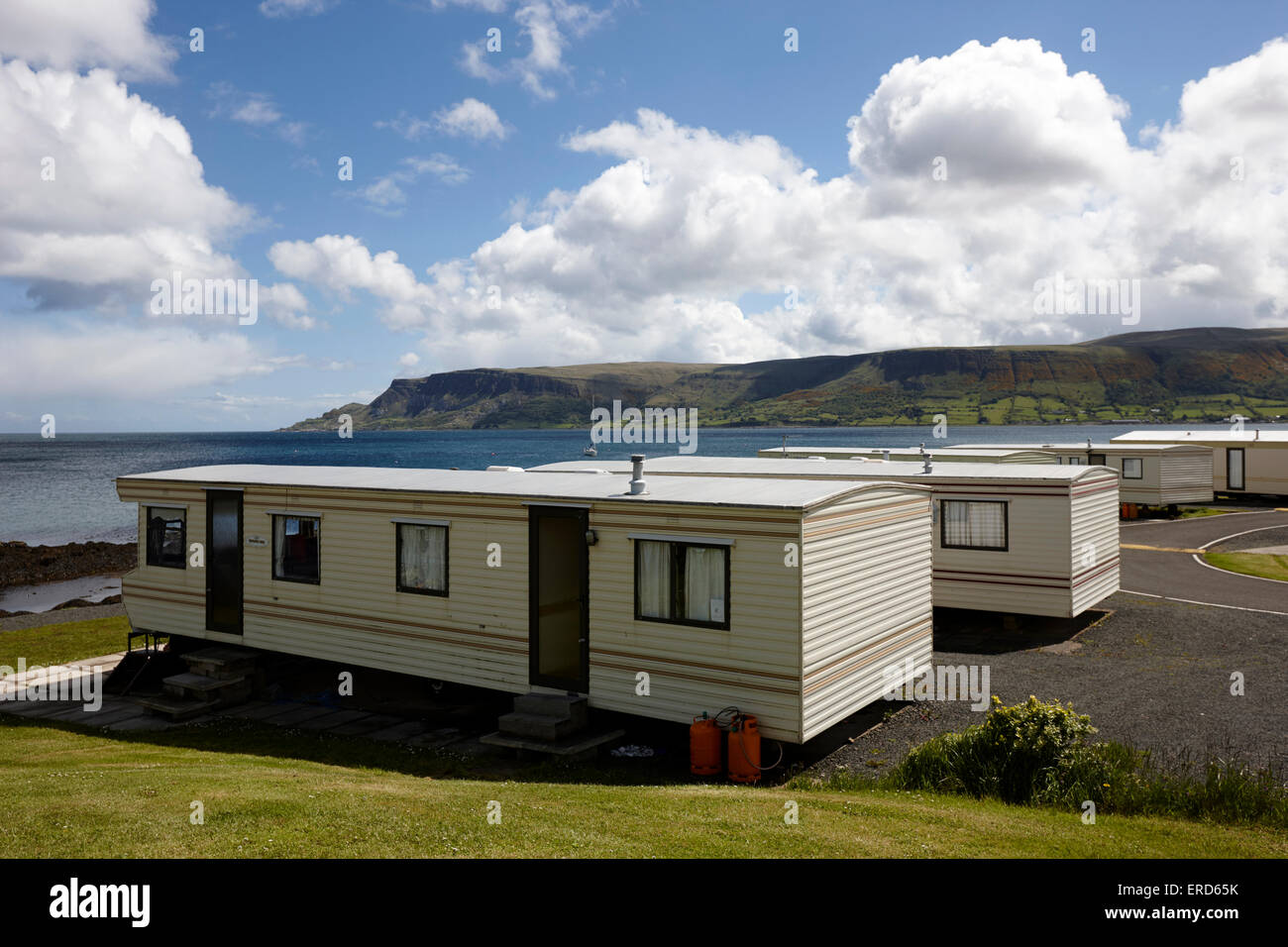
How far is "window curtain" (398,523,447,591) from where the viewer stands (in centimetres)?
1258

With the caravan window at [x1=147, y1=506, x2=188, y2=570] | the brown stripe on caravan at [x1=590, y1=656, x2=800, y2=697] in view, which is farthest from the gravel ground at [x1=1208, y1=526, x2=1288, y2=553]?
the caravan window at [x1=147, y1=506, x2=188, y2=570]

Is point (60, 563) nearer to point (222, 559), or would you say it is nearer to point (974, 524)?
point (222, 559)

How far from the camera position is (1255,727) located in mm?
10586

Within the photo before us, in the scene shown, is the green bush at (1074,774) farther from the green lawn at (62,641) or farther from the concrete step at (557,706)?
the green lawn at (62,641)

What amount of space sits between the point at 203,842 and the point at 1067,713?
7.87 metres

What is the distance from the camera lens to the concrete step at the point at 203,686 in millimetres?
13453

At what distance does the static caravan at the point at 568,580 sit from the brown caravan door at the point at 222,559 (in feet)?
0.12

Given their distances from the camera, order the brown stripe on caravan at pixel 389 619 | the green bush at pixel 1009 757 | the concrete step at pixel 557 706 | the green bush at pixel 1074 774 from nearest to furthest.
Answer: the green bush at pixel 1074 774
the green bush at pixel 1009 757
the concrete step at pixel 557 706
the brown stripe on caravan at pixel 389 619

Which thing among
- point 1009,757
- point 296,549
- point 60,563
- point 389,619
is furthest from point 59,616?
point 1009,757

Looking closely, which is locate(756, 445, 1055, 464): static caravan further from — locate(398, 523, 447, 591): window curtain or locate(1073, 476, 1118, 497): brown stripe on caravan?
locate(398, 523, 447, 591): window curtain

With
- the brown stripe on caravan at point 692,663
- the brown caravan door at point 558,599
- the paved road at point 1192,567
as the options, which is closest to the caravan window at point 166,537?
the brown caravan door at point 558,599

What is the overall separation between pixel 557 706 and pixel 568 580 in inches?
102
